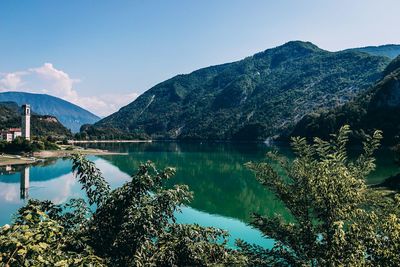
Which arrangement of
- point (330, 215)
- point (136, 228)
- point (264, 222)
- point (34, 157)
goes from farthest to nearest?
point (34, 157) < point (264, 222) < point (330, 215) < point (136, 228)

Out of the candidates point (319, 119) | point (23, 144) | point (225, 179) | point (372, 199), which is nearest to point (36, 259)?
point (372, 199)

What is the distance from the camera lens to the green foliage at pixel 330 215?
762 centimetres

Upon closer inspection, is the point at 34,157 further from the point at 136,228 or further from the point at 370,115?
the point at 370,115

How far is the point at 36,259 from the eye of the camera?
5.44 m

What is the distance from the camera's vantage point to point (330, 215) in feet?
29.5

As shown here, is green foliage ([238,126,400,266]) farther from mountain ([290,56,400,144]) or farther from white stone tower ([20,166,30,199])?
mountain ([290,56,400,144])

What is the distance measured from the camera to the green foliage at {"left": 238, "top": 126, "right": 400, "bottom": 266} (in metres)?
7.62

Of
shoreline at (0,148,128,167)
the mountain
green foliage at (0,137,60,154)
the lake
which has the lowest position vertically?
the lake

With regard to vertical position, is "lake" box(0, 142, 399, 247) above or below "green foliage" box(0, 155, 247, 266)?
below

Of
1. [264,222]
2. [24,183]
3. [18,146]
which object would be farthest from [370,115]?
[264,222]

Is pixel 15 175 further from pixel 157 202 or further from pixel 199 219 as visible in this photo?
pixel 157 202

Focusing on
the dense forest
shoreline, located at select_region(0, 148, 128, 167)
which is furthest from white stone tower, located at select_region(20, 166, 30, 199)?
the dense forest

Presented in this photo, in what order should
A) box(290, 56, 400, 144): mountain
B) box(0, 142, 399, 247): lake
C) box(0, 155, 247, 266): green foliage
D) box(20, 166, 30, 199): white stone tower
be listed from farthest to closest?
box(290, 56, 400, 144): mountain
box(20, 166, 30, 199): white stone tower
box(0, 142, 399, 247): lake
box(0, 155, 247, 266): green foliage

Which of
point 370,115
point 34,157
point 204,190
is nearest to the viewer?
point 204,190
